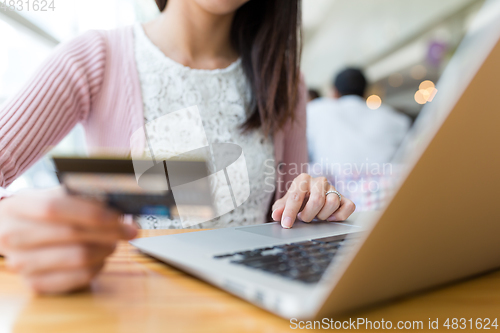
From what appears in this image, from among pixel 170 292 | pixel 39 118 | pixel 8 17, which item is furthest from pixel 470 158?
pixel 8 17

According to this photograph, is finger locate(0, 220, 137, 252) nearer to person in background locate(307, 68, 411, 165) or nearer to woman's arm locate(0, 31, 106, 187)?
woman's arm locate(0, 31, 106, 187)

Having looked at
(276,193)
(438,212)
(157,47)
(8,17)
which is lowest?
(276,193)

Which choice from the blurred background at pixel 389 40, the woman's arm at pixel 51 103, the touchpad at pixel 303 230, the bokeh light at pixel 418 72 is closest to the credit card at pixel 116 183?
the touchpad at pixel 303 230

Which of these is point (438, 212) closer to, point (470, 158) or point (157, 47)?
point (470, 158)

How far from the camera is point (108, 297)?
224mm

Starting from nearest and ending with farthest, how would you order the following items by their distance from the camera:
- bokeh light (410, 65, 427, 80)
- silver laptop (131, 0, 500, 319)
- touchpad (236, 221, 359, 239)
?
silver laptop (131, 0, 500, 319) < touchpad (236, 221, 359, 239) < bokeh light (410, 65, 427, 80)

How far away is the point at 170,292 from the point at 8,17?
1058 millimetres

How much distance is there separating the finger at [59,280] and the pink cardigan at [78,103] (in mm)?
336

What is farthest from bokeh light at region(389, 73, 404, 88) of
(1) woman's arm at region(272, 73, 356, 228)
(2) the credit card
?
(2) the credit card

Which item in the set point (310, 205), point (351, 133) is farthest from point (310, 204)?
point (351, 133)

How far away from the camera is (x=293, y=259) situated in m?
0.25

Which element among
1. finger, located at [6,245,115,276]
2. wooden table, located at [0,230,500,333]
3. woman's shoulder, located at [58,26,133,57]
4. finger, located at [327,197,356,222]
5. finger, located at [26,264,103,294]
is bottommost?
finger, located at [327,197,356,222]

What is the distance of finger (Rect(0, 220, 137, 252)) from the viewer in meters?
0.20

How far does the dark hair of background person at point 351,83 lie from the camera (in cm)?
236
